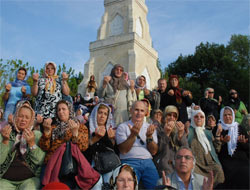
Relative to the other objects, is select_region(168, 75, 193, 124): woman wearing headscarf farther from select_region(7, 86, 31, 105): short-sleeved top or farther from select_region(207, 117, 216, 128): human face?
select_region(7, 86, 31, 105): short-sleeved top

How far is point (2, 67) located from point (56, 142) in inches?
815

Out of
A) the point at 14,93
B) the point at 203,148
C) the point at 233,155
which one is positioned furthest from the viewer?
the point at 14,93

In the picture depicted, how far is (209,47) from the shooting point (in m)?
31.3

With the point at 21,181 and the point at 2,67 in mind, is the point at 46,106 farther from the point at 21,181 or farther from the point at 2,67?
the point at 2,67

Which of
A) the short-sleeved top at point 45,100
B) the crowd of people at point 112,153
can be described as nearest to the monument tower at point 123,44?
the short-sleeved top at point 45,100

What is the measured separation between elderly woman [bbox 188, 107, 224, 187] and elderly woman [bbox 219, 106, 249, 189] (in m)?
0.16

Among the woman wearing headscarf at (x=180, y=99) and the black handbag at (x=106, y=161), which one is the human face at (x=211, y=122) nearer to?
the woman wearing headscarf at (x=180, y=99)

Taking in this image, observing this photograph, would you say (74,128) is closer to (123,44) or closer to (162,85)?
(162,85)

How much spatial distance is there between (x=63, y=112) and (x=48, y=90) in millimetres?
1726

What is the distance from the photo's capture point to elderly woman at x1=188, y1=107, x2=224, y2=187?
167 inches

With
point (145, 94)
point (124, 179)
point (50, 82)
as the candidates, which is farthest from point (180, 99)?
point (124, 179)

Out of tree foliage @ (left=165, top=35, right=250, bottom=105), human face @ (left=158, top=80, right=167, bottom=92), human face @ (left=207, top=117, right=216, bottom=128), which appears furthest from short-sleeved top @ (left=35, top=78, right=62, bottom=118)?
tree foliage @ (left=165, top=35, right=250, bottom=105)

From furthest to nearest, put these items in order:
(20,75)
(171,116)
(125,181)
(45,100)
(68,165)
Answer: (20,75), (45,100), (171,116), (68,165), (125,181)

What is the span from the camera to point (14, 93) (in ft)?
19.5
